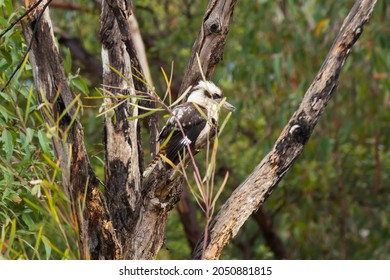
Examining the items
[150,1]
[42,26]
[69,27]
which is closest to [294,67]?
[150,1]

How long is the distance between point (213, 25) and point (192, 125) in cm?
36

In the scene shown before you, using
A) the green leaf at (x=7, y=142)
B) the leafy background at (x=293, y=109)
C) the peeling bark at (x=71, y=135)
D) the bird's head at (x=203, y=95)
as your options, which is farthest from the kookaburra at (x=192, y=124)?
the leafy background at (x=293, y=109)

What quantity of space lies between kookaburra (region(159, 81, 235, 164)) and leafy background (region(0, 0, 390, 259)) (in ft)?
8.34

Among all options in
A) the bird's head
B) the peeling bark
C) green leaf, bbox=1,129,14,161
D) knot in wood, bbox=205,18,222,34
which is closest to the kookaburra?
the bird's head

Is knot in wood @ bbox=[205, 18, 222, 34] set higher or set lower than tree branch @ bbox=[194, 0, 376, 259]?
higher

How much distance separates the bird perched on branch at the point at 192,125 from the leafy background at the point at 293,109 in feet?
8.34

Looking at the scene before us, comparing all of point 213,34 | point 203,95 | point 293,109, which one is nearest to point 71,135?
point 203,95

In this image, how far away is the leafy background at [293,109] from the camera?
5.93 metres

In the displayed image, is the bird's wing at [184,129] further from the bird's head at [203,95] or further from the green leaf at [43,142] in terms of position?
the green leaf at [43,142]

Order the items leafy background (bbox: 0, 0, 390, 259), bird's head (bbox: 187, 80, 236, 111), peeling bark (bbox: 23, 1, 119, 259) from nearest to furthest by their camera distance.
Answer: peeling bark (bbox: 23, 1, 119, 259) < bird's head (bbox: 187, 80, 236, 111) < leafy background (bbox: 0, 0, 390, 259)

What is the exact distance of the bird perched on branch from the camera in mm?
2775

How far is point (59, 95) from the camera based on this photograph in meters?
2.57

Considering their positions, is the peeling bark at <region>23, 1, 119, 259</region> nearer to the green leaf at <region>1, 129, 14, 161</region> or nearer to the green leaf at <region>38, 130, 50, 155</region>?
the green leaf at <region>38, 130, 50, 155</region>
